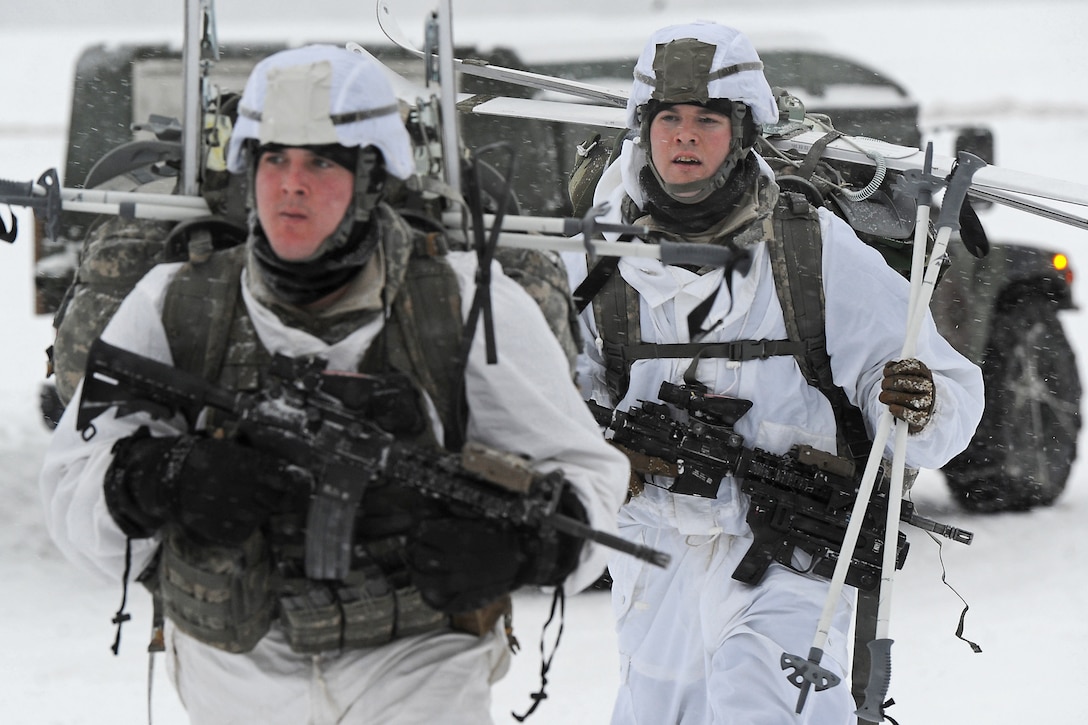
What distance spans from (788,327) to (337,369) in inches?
59.2

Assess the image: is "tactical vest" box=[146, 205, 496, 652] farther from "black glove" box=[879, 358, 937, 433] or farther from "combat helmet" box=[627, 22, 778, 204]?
"combat helmet" box=[627, 22, 778, 204]

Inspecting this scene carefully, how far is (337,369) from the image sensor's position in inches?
103

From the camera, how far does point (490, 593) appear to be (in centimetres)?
248

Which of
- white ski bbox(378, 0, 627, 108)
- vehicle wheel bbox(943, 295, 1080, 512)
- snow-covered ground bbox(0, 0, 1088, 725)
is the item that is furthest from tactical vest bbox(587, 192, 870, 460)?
vehicle wheel bbox(943, 295, 1080, 512)

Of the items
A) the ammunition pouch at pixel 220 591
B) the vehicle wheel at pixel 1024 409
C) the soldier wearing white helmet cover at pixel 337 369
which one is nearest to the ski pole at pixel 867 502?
the soldier wearing white helmet cover at pixel 337 369

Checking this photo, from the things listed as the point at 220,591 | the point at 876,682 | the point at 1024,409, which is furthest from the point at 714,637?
the point at 1024,409

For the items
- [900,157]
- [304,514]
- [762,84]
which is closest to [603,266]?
[762,84]

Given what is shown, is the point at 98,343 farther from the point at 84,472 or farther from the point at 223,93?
the point at 223,93

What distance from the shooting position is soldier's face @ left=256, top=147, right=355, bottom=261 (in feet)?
8.42

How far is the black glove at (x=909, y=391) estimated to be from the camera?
11.6 ft

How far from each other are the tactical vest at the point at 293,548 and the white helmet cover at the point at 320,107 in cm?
18

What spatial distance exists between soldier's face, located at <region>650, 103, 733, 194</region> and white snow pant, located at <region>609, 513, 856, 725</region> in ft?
3.04

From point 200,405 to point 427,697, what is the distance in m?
0.64

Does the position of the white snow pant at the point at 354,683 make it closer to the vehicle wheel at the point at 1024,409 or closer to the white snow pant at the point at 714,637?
the white snow pant at the point at 714,637
